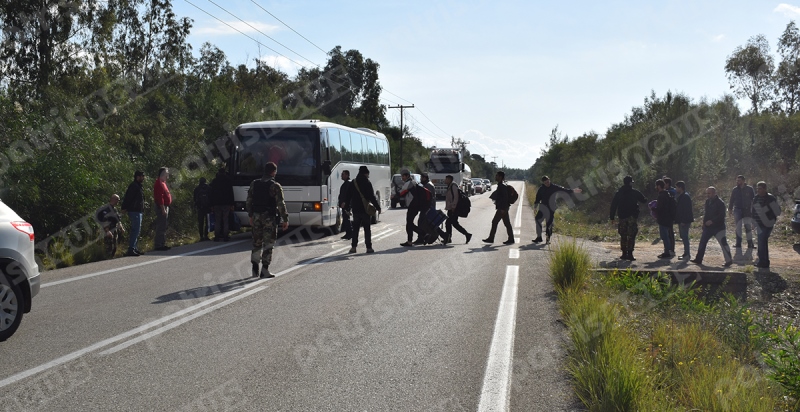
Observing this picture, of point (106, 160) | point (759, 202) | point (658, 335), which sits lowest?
point (658, 335)

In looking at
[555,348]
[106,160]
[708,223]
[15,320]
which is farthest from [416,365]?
[106,160]

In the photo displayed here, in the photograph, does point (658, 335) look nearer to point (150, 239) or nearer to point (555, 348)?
point (555, 348)

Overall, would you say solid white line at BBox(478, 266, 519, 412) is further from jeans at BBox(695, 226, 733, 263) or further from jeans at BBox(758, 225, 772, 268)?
jeans at BBox(758, 225, 772, 268)

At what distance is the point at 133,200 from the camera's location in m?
15.2

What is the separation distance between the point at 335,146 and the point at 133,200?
6.78 meters

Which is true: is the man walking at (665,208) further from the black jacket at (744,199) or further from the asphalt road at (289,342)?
the asphalt road at (289,342)

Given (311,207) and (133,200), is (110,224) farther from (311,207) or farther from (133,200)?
(311,207)

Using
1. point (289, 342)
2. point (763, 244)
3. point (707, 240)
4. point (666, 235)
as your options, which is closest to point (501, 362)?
point (289, 342)

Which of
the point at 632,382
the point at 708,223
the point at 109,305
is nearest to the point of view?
the point at 632,382

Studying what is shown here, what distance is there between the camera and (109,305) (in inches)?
359

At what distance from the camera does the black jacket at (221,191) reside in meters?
18.1

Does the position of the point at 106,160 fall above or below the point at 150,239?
above

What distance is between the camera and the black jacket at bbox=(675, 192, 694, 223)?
1542cm

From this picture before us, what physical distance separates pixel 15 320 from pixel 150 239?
12.3 m
